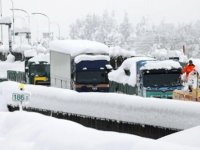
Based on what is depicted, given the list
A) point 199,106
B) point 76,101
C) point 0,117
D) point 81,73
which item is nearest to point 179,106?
point 199,106

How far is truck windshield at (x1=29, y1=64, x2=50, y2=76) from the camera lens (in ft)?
132

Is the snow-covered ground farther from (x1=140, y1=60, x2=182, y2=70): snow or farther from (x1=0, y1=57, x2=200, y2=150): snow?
(x1=0, y1=57, x2=200, y2=150): snow

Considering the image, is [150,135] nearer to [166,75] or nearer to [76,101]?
[76,101]

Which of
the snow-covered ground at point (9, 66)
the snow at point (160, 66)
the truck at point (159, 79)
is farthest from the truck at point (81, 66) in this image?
the snow-covered ground at point (9, 66)

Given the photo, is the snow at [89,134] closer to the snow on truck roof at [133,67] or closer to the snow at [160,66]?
the snow at [160,66]

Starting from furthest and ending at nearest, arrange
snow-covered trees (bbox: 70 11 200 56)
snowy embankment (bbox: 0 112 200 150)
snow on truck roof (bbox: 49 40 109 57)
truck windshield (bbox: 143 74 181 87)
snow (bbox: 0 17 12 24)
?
snow-covered trees (bbox: 70 11 200 56) → snow (bbox: 0 17 12 24) → snow on truck roof (bbox: 49 40 109 57) → truck windshield (bbox: 143 74 181 87) → snowy embankment (bbox: 0 112 200 150)

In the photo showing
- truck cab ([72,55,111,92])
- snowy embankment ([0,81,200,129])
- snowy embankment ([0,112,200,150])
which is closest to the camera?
snowy embankment ([0,112,200,150])

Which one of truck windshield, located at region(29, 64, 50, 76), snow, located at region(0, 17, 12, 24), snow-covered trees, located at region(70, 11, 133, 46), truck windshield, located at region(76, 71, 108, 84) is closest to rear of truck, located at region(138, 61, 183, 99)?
truck windshield, located at region(76, 71, 108, 84)

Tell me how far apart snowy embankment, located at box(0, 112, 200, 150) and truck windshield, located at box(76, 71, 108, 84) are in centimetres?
1887

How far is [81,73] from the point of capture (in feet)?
101

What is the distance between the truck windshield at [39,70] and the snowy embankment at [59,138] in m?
28.7

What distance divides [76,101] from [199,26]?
584 feet

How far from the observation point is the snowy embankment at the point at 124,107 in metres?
16.9

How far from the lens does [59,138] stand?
9.50 metres
